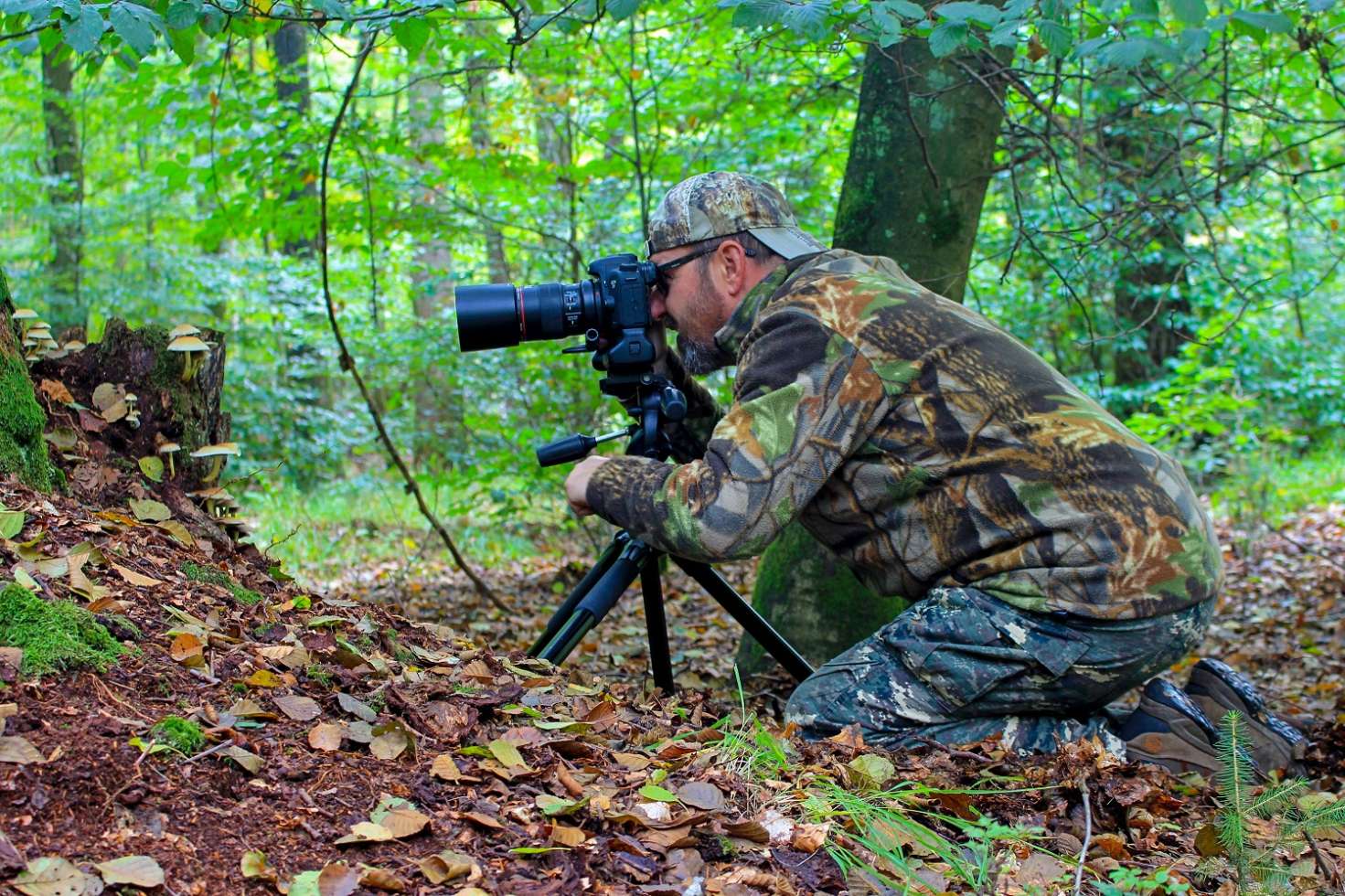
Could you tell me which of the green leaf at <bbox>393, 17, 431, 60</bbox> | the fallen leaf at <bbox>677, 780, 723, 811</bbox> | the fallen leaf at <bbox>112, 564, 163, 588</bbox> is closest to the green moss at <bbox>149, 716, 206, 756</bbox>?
the fallen leaf at <bbox>112, 564, 163, 588</bbox>

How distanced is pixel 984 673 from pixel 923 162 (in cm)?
204

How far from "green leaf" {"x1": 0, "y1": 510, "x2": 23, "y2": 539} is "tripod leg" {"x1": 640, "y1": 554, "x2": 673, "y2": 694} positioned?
160 cm

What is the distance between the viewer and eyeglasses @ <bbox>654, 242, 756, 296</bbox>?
2955mm

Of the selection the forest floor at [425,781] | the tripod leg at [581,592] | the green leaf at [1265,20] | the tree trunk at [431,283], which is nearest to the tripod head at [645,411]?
the tripod leg at [581,592]

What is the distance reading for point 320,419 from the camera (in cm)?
999

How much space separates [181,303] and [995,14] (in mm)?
8373

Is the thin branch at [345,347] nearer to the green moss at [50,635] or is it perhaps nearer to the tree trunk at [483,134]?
the tree trunk at [483,134]

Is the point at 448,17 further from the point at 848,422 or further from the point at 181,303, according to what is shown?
the point at 181,303

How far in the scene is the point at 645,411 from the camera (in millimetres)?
2977

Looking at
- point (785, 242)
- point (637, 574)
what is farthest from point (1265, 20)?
point (637, 574)

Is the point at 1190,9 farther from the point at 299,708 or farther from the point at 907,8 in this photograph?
the point at 299,708

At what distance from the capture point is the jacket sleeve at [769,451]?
266cm

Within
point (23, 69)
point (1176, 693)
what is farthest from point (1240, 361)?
A: point (23, 69)

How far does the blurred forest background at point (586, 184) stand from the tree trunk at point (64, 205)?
0.12 ft
